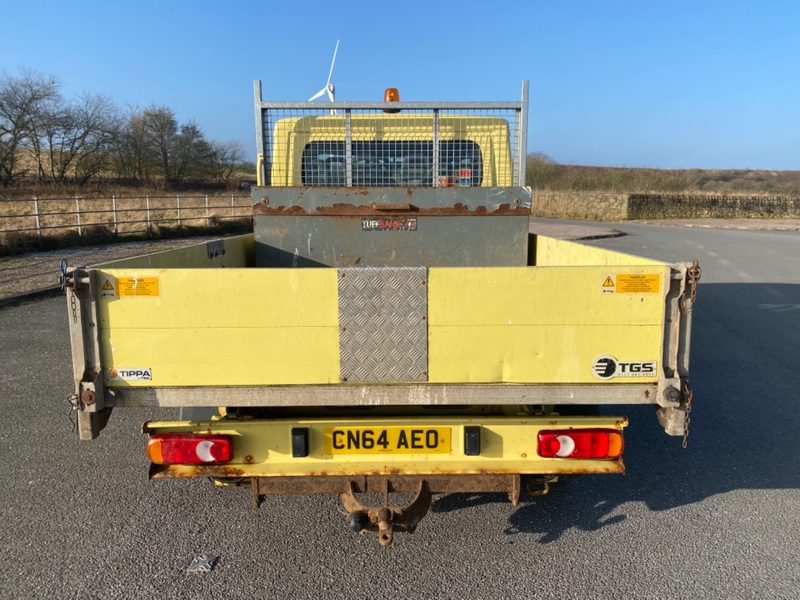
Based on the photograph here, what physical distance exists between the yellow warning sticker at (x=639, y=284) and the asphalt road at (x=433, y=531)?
1.42 metres

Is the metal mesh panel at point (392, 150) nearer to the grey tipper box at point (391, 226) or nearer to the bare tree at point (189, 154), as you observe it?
the grey tipper box at point (391, 226)

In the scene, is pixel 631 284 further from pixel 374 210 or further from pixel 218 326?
pixel 374 210

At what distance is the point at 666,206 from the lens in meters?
42.7

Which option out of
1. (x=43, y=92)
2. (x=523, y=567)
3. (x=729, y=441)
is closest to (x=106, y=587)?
(x=523, y=567)

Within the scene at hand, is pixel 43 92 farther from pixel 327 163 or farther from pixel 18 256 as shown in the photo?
pixel 327 163

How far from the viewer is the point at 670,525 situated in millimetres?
3336

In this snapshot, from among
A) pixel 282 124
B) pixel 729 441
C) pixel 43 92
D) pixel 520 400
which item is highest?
pixel 43 92

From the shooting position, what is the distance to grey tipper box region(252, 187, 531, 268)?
498 cm

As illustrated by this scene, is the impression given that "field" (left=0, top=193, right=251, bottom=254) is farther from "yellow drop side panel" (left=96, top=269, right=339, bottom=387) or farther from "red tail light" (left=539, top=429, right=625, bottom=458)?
"red tail light" (left=539, top=429, right=625, bottom=458)

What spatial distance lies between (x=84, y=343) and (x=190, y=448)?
674 millimetres

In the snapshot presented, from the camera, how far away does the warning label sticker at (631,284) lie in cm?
254

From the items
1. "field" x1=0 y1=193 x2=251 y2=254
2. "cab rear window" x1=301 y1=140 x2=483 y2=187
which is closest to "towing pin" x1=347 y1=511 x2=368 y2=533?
"cab rear window" x1=301 y1=140 x2=483 y2=187

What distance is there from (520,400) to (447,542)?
1.06 m

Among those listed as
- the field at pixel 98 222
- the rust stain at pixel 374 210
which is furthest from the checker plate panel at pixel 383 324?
the field at pixel 98 222
